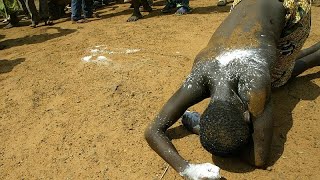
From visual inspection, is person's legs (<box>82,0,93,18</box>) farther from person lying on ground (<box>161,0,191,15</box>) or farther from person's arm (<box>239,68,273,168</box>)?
person's arm (<box>239,68,273,168</box>)

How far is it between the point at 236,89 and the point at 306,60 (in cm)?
145

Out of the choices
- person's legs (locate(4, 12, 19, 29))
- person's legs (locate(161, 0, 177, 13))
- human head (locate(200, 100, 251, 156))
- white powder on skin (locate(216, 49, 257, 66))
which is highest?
white powder on skin (locate(216, 49, 257, 66))

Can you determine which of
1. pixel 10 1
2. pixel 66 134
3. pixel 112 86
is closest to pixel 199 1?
pixel 10 1

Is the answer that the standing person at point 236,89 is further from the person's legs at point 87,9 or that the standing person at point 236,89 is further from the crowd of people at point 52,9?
the person's legs at point 87,9

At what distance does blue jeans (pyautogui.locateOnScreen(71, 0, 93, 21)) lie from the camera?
7.19m

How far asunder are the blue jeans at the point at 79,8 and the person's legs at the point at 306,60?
15.4ft

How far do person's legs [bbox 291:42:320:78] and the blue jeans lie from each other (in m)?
4.68

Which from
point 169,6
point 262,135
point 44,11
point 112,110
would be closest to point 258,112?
point 262,135

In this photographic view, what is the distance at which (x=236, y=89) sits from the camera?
8.51ft

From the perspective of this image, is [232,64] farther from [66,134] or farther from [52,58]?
[52,58]

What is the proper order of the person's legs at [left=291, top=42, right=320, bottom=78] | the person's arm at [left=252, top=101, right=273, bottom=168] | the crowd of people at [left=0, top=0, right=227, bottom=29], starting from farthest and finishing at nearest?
the crowd of people at [left=0, top=0, right=227, bottom=29], the person's legs at [left=291, top=42, right=320, bottom=78], the person's arm at [left=252, top=101, right=273, bottom=168]

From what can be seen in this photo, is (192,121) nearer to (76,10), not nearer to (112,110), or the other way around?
(112,110)

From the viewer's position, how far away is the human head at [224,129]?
2322 millimetres

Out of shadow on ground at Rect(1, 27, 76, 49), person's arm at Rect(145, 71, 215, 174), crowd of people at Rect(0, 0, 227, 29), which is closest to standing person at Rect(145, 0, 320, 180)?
person's arm at Rect(145, 71, 215, 174)
